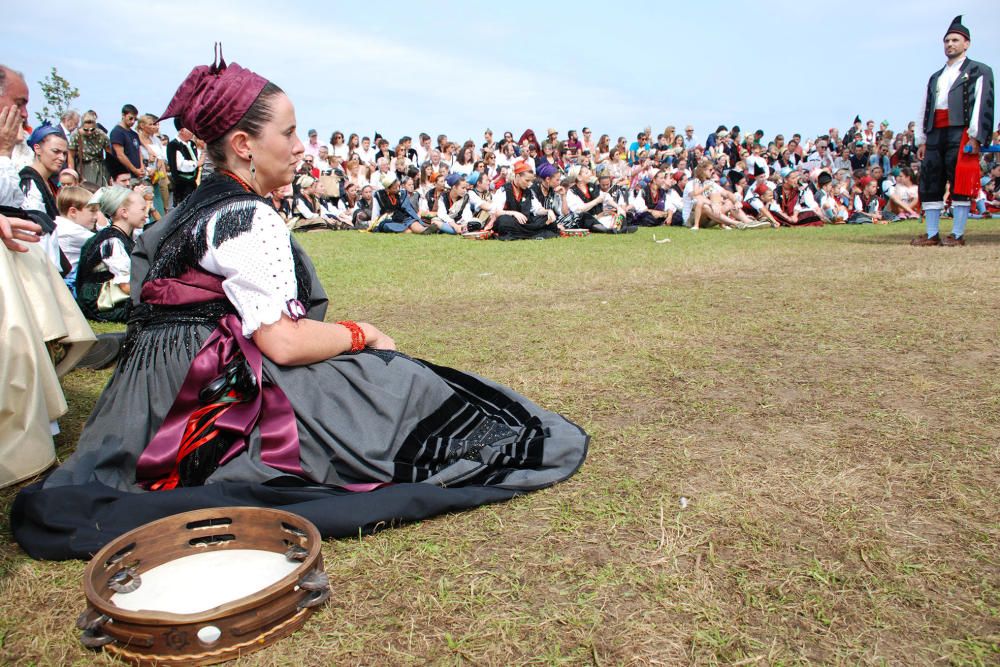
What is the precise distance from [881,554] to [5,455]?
2.94 metres

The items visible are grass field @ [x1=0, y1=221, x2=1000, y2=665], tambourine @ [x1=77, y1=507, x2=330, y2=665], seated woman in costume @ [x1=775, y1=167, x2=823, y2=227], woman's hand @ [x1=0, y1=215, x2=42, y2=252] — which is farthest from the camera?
seated woman in costume @ [x1=775, y1=167, x2=823, y2=227]

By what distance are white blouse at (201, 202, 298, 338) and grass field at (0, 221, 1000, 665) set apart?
0.75 m

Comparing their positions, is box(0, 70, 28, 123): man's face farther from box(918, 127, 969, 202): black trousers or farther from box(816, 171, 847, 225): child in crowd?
box(816, 171, 847, 225): child in crowd

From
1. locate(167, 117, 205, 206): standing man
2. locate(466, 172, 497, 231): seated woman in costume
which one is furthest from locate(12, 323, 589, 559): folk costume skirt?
locate(466, 172, 497, 231): seated woman in costume

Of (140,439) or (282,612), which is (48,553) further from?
(282,612)

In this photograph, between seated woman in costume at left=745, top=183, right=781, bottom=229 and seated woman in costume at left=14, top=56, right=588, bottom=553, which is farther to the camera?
seated woman in costume at left=745, top=183, right=781, bottom=229

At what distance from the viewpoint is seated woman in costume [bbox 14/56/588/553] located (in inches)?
85.7

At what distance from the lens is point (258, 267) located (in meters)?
2.16

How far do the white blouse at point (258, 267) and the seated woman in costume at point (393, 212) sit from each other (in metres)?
11.8

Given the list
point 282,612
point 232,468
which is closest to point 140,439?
point 232,468

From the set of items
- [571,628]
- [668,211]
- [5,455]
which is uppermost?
[668,211]

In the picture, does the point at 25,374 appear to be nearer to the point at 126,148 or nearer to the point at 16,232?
the point at 16,232

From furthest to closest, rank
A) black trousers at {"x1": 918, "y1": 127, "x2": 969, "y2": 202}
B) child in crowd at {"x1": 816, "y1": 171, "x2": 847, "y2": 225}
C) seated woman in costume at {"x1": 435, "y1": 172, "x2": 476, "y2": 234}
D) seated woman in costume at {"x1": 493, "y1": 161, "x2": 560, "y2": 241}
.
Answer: child in crowd at {"x1": 816, "y1": 171, "x2": 847, "y2": 225}
seated woman in costume at {"x1": 435, "y1": 172, "x2": 476, "y2": 234}
seated woman in costume at {"x1": 493, "y1": 161, "x2": 560, "y2": 241}
black trousers at {"x1": 918, "y1": 127, "x2": 969, "y2": 202}

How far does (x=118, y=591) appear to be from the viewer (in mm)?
1771
